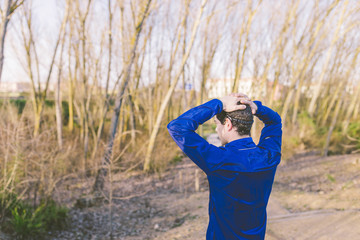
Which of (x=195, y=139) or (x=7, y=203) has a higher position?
(x=195, y=139)

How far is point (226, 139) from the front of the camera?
1744mm

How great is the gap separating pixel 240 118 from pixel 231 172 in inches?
12.7

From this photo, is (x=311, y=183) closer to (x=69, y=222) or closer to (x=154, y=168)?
→ (x=154, y=168)

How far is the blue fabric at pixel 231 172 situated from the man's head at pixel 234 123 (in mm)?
55

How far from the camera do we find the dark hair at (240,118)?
167 centimetres

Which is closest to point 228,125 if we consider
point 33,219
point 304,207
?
point 33,219

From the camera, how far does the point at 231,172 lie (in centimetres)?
157

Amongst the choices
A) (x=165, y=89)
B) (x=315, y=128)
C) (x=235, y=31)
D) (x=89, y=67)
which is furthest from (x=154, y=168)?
(x=315, y=128)

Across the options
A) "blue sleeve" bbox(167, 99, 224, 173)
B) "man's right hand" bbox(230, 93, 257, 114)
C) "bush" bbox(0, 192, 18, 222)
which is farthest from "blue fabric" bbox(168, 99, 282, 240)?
"bush" bbox(0, 192, 18, 222)

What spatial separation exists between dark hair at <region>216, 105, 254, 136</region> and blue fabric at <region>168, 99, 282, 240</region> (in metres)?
0.06

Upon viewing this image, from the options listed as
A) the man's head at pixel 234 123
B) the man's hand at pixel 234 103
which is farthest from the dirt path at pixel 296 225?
the man's hand at pixel 234 103

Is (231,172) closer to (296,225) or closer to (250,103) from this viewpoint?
(250,103)

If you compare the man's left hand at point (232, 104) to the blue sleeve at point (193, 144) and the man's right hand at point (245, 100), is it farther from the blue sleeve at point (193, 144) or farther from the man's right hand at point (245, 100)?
the blue sleeve at point (193, 144)

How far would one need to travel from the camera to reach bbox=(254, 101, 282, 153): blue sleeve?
1.83 meters
